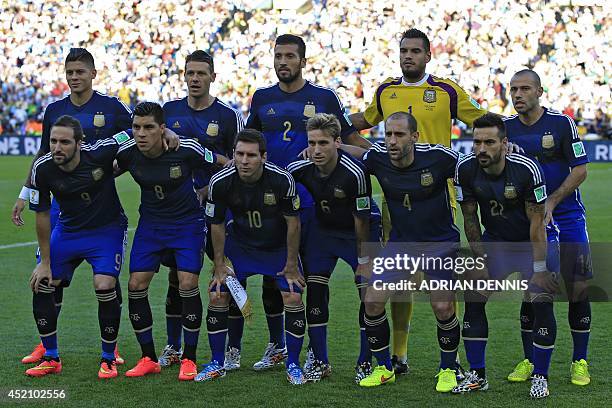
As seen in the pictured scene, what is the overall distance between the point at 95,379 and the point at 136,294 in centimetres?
62

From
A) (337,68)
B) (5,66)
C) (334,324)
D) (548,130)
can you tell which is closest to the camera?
(548,130)

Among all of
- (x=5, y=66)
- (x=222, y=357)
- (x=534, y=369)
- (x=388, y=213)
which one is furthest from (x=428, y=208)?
(x=5, y=66)

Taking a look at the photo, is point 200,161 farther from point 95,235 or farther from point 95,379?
point 95,379

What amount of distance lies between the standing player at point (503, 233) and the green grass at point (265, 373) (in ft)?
0.97

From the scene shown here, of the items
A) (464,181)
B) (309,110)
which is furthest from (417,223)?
(309,110)

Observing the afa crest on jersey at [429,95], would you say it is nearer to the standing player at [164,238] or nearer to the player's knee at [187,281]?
the standing player at [164,238]

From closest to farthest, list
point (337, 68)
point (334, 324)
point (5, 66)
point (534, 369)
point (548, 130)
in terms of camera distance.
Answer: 1. point (534, 369)
2. point (548, 130)
3. point (334, 324)
4. point (337, 68)
5. point (5, 66)

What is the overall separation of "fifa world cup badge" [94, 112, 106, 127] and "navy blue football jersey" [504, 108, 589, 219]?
9.51 feet

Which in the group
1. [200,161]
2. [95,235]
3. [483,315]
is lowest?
[483,315]

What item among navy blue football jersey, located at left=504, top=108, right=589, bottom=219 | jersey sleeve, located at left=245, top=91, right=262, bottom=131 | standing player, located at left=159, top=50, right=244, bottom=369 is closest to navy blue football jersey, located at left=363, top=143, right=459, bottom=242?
navy blue football jersey, located at left=504, top=108, right=589, bottom=219

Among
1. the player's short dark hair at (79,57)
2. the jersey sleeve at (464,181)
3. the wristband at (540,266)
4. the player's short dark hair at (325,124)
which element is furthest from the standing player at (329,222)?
the player's short dark hair at (79,57)

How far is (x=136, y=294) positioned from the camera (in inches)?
253

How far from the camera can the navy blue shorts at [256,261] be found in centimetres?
644

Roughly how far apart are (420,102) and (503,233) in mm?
1270
